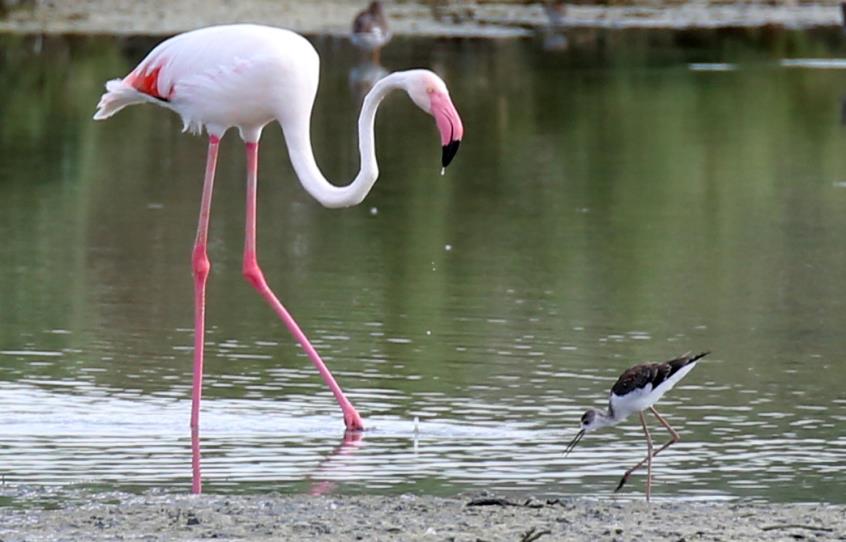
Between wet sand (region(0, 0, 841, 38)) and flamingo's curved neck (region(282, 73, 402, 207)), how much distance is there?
2265 centimetres

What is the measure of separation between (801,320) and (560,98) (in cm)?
1338

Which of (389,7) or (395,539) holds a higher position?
(389,7)

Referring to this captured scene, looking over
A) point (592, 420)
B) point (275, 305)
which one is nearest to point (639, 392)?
point (592, 420)

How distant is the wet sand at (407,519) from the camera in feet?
19.3

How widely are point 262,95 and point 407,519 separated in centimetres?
281

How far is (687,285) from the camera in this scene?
11883 mm

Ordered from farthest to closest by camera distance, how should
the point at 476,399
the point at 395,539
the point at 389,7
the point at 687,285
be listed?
the point at 389,7 < the point at 687,285 < the point at 476,399 < the point at 395,539

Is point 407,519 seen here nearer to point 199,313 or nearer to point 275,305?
point 199,313

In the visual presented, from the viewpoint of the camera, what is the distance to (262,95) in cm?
843

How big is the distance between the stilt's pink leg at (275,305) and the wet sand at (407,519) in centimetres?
156

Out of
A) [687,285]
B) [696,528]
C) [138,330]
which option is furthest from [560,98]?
[696,528]

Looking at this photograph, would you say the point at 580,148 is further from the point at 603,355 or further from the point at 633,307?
the point at 603,355

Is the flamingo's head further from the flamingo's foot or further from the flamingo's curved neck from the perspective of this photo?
the flamingo's foot

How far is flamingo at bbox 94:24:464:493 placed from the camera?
8102 mm
